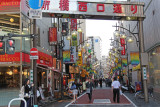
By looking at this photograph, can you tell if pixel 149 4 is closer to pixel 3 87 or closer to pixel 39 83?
pixel 39 83

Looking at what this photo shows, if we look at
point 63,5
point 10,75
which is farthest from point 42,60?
point 63,5

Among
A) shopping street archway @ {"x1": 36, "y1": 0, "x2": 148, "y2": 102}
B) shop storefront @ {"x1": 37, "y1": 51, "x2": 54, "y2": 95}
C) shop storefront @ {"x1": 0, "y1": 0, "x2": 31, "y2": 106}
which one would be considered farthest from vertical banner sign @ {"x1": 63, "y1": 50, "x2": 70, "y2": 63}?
shop storefront @ {"x1": 0, "y1": 0, "x2": 31, "y2": 106}

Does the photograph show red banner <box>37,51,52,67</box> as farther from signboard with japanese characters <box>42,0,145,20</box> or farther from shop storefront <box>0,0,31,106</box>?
signboard with japanese characters <box>42,0,145,20</box>

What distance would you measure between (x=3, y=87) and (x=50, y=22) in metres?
12.2

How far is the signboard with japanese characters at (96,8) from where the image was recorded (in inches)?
708

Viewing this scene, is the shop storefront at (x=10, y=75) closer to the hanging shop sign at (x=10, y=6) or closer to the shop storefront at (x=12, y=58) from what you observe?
the shop storefront at (x=12, y=58)

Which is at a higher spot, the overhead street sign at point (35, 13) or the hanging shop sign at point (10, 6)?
the hanging shop sign at point (10, 6)

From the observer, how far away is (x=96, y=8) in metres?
18.5

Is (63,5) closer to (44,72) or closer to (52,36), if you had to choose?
(52,36)

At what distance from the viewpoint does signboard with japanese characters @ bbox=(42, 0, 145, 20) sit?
59.0ft

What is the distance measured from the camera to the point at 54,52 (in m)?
27.9

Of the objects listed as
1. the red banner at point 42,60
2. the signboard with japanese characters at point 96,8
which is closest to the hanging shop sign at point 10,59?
the red banner at point 42,60

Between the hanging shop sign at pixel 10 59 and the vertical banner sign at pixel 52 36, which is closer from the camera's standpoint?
the hanging shop sign at pixel 10 59

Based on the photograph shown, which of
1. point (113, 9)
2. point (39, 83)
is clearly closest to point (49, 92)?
point (39, 83)
